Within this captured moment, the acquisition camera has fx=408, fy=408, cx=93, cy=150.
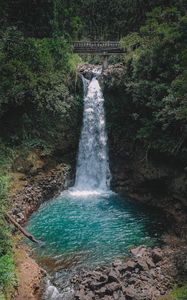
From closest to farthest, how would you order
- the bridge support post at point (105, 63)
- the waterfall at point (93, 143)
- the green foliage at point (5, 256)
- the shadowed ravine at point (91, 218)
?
1. the green foliage at point (5, 256)
2. the shadowed ravine at point (91, 218)
3. the waterfall at point (93, 143)
4. the bridge support post at point (105, 63)

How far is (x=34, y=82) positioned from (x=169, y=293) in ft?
51.8

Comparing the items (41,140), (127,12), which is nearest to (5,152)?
(41,140)

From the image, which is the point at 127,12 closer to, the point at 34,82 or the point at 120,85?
the point at 120,85

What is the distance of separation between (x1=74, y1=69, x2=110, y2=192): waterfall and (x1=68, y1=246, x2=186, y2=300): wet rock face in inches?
402

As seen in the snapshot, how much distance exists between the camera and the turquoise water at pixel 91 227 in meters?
19.5

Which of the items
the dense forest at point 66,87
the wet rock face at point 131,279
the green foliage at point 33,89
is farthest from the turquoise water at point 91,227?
the green foliage at point 33,89

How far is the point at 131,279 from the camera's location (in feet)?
54.4

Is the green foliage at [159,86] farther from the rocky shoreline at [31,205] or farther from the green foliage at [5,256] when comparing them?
the green foliage at [5,256]

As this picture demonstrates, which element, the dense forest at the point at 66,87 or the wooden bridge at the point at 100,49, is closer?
the dense forest at the point at 66,87

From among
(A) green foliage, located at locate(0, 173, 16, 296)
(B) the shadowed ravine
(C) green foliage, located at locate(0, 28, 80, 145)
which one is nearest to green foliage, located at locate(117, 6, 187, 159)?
(B) the shadowed ravine

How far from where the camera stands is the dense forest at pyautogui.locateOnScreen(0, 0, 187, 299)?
77.7ft

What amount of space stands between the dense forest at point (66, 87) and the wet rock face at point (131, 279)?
7424 millimetres

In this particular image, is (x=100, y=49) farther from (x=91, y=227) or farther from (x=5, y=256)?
(x=5, y=256)

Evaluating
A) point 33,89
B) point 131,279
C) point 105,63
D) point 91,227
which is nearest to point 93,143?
point 33,89
